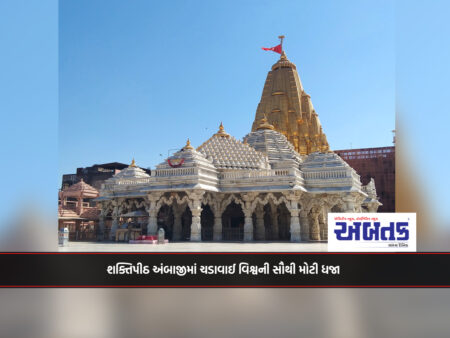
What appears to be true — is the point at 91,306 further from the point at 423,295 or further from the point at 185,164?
the point at 185,164

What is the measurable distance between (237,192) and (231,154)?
15.4 ft

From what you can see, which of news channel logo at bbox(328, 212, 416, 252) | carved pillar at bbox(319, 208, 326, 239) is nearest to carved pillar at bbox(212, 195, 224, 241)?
carved pillar at bbox(319, 208, 326, 239)

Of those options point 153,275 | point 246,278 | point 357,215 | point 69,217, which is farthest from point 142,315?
point 69,217

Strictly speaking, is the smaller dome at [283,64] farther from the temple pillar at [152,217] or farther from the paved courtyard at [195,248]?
the paved courtyard at [195,248]

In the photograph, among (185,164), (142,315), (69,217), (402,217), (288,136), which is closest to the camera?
(142,315)

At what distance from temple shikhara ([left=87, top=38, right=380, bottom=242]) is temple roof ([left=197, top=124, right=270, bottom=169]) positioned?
71 millimetres

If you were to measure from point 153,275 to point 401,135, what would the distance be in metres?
7.50

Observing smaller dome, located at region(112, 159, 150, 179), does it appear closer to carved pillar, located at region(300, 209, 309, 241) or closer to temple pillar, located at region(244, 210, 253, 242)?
temple pillar, located at region(244, 210, 253, 242)

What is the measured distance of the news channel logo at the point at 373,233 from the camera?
34.7ft

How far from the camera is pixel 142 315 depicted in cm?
1004

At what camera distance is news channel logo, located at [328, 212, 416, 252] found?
10.6 meters

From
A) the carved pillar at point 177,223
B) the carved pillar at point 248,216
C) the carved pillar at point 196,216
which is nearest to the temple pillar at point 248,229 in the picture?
the carved pillar at point 248,216

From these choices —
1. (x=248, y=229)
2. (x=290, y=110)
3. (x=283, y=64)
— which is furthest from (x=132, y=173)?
(x=283, y=64)

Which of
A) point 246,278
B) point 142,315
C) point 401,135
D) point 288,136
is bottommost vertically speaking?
point 142,315
